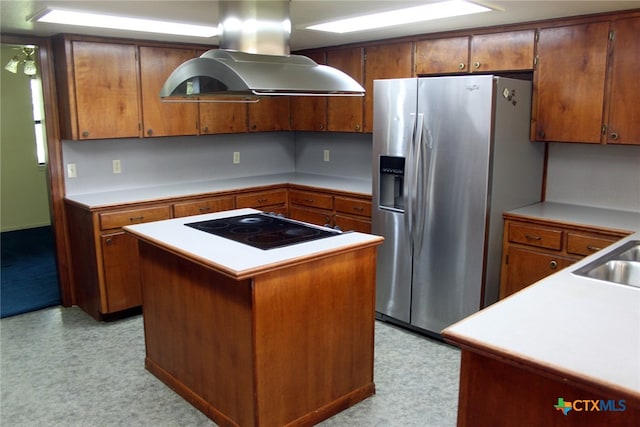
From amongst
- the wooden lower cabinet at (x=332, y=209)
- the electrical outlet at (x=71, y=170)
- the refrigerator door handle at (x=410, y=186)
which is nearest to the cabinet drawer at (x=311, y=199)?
the wooden lower cabinet at (x=332, y=209)

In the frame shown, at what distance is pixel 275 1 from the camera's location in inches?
98.3

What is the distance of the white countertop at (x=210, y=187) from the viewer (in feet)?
13.2

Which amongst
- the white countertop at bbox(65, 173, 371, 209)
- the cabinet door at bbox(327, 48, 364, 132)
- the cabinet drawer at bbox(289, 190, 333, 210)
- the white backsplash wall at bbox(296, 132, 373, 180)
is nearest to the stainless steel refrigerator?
the white countertop at bbox(65, 173, 371, 209)

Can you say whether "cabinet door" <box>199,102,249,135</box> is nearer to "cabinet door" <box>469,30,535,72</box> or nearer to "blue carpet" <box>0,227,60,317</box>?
"blue carpet" <box>0,227,60,317</box>

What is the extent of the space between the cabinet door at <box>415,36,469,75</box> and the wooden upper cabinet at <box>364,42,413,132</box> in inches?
4.3

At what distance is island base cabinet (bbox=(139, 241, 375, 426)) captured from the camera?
7.73ft

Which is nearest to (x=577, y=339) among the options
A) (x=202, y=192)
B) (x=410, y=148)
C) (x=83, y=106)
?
(x=410, y=148)

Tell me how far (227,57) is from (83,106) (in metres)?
2.15

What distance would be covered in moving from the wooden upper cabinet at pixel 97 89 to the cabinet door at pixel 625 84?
3.43m

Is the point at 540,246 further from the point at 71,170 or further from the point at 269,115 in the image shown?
the point at 71,170

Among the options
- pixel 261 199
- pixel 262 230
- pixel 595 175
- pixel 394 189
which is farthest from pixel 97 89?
pixel 595 175

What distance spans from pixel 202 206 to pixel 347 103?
1.58 metres

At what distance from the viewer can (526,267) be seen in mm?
3383

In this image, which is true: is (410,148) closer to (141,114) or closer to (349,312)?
(349,312)
